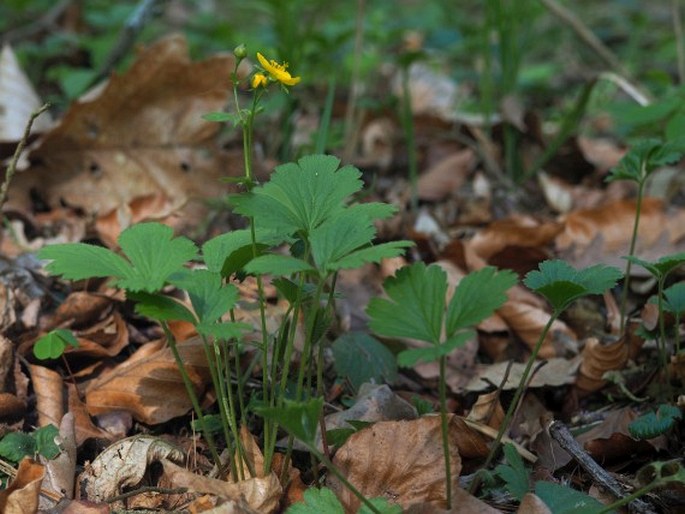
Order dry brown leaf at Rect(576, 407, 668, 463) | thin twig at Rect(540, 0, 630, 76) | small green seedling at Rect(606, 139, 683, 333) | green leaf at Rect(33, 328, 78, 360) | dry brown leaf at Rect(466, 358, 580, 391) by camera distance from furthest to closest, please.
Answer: thin twig at Rect(540, 0, 630, 76)
dry brown leaf at Rect(466, 358, 580, 391)
small green seedling at Rect(606, 139, 683, 333)
green leaf at Rect(33, 328, 78, 360)
dry brown leaf at Rect(576, 407, 668, 463)

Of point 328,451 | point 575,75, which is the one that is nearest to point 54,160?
point 328,451

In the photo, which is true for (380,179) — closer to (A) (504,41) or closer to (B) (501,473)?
(A) (504,41)

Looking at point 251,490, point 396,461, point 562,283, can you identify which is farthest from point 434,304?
point 251,490

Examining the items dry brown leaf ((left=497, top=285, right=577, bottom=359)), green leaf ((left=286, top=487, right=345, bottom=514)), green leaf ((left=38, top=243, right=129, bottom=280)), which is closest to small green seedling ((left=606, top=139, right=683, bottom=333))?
dry brown leaf ((left=497, top=285, right=577, bottom=359))

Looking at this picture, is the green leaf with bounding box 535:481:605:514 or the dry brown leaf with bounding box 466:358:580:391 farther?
the dry brown leaf with bounding box 466:358:580:391

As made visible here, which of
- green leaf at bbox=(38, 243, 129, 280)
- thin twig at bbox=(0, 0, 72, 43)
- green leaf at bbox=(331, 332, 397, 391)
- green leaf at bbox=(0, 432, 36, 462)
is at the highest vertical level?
green leaf at bbox=(38, 243, 129, 280)

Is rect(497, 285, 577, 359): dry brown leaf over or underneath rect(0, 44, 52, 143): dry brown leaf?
underneath

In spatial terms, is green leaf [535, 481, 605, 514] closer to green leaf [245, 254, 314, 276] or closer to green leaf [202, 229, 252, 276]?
green leaf [245, 254, 314, 276]
